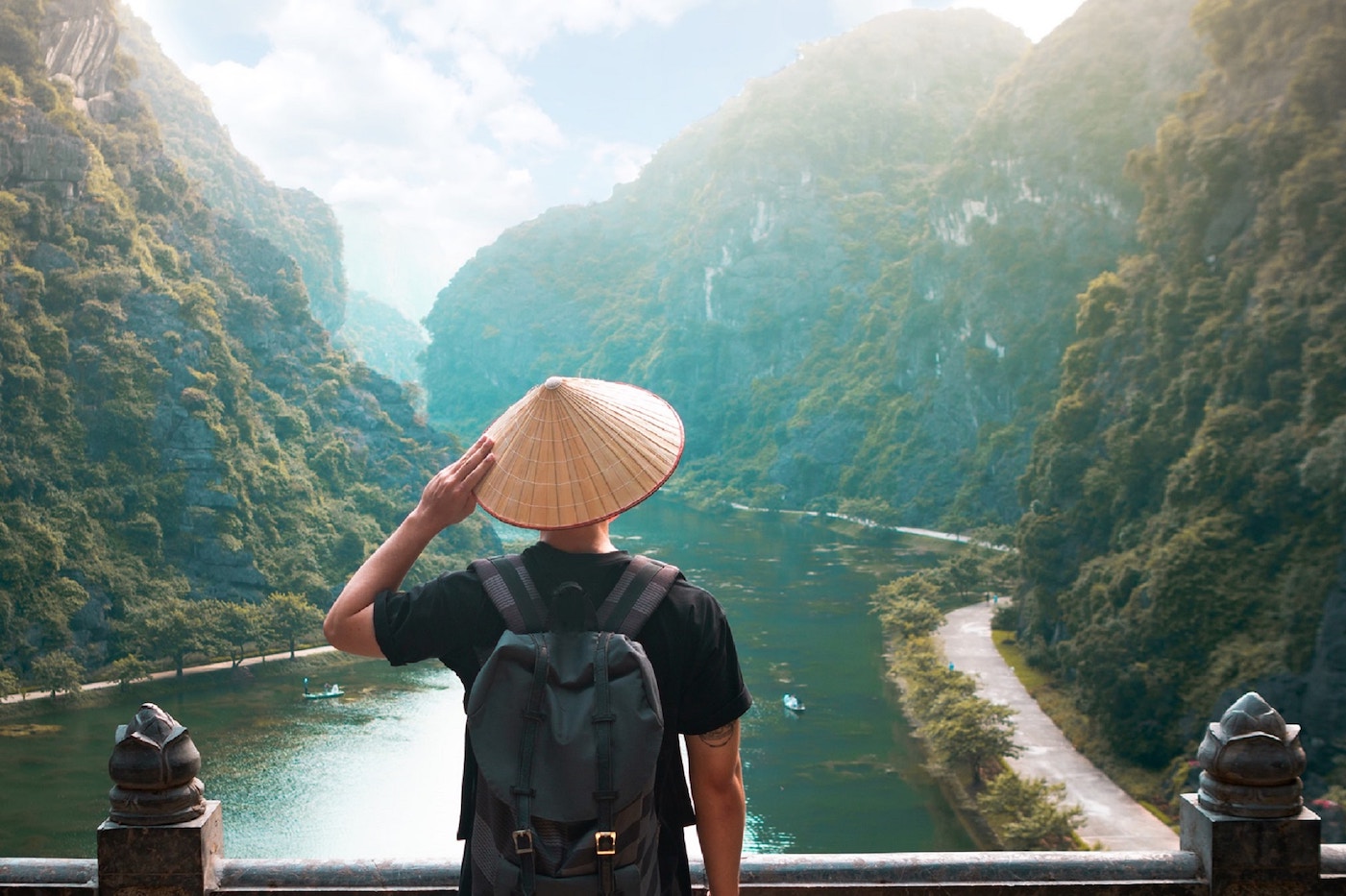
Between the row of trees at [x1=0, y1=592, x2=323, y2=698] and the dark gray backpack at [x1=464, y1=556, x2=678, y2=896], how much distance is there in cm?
2961

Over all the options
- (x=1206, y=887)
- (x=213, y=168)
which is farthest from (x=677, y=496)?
(x=1206, y=887)

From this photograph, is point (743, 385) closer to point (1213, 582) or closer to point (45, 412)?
point (45, 412)

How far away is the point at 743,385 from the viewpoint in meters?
95.6

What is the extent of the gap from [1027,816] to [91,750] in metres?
19.0

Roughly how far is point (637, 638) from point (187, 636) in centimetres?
3134

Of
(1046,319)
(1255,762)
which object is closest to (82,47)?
(1046,319)

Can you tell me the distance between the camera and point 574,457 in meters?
1.98

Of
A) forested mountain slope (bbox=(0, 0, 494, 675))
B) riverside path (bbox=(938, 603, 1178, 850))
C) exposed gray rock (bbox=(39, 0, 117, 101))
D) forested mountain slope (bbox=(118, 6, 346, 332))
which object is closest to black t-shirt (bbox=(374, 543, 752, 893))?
riverside path (bbox=(938, 603, 1178, 850))

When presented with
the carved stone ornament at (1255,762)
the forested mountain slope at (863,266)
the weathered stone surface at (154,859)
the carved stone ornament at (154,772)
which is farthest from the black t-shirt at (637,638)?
the forested mountain slope at (863,266)

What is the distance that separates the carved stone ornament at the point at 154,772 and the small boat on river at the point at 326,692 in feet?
88.1

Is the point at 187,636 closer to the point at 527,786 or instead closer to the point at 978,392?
the point at 527,786

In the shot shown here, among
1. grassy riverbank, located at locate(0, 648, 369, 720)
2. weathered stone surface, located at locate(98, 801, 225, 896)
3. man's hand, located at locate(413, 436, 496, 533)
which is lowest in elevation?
grassy riverbank, located at locate(0, 648, 369, 720)

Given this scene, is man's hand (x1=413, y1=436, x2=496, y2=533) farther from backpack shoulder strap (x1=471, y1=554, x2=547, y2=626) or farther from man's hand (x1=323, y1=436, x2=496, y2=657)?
backpack shoulder strap (x1=471, y1=554, x2=547, y2=626)

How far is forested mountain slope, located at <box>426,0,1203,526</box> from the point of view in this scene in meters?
55.7
